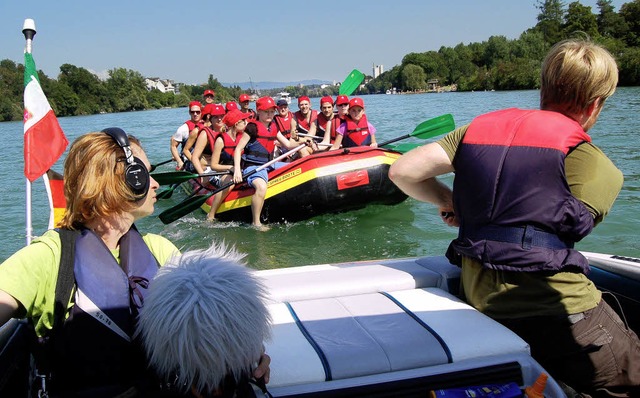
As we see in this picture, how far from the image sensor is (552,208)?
1632 millimetres

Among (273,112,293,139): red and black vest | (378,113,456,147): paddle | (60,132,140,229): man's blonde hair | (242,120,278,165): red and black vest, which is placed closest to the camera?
(60,132,140,229): man's blonde hair

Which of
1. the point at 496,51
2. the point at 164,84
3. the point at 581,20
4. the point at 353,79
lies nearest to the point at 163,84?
the point at 164,84

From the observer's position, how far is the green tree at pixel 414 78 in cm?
8319

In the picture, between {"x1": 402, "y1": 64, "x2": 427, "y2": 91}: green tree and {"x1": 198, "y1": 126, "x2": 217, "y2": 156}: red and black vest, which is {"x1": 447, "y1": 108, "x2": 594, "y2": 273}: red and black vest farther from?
{"x1": 402, "y1": 64, "x2": 427, "y2": 91}: green tree

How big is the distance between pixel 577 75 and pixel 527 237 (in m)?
0.53

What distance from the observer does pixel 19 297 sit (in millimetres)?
1274

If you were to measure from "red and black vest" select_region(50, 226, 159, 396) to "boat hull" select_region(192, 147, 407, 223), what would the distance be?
4807mm

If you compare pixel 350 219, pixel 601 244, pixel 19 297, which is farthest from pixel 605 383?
pixel 350 219

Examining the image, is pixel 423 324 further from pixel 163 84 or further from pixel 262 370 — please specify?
pixel 163 84

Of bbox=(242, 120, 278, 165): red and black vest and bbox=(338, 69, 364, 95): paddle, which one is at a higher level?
bbox=(338, 69, 364, 95): paddle

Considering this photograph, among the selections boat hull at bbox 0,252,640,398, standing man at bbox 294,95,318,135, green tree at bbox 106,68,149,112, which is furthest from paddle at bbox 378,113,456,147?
green tree at bbox 106,68,149,112

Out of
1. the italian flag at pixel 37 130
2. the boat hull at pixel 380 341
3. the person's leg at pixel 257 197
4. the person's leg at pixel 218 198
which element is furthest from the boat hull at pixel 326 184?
the boat hull at pixel 380 341

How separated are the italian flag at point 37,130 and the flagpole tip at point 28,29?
96 millimetres

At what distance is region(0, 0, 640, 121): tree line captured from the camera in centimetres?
5262
